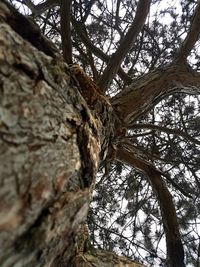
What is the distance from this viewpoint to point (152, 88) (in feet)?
5.50

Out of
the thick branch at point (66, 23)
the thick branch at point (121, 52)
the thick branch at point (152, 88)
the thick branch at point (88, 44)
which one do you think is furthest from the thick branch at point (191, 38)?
the thick branch at point (66, 23)

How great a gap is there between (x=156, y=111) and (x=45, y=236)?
2419 millimetres

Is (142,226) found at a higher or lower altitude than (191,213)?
lower

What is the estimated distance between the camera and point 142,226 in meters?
2.89

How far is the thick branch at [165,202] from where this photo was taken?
1835 mm

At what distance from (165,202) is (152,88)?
2.34 ft

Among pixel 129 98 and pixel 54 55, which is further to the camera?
pixel 129 98

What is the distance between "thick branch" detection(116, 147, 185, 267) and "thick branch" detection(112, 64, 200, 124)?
40 cm

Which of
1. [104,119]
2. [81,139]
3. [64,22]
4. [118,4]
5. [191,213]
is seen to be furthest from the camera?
[191,213]

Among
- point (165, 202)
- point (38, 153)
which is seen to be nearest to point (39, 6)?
point (165, 202)

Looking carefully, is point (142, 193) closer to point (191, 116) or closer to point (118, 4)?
point (191, 116)

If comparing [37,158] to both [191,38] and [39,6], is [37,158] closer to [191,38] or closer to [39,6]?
[191,38]

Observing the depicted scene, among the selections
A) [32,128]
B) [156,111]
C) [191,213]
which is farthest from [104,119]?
[191,213]

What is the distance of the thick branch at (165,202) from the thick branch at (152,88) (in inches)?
15.6
